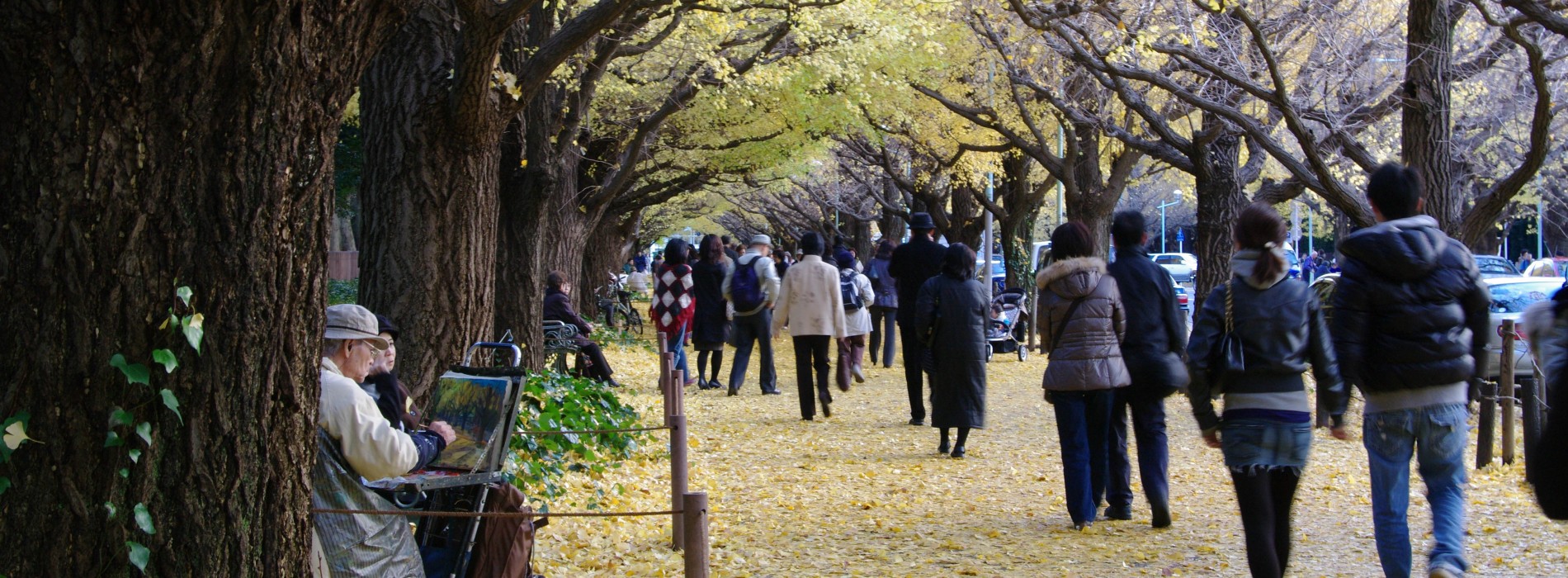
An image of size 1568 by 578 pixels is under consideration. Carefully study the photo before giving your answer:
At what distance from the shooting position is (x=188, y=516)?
3.39 meters

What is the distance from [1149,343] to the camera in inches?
276

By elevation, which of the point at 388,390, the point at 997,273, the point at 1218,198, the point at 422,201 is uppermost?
the point at 997,273

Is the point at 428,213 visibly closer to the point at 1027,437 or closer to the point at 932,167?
the point at 1027,437

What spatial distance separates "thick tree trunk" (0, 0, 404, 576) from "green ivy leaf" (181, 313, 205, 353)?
1.9 inches

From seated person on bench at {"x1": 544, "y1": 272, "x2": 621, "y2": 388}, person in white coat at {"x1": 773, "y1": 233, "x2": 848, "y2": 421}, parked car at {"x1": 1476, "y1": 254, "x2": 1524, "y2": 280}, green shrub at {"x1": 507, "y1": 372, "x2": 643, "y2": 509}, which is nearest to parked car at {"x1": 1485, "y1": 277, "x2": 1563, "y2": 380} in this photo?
person in white coat at {"x1": 773, "y1": 233, "x2": 848, "y2": 421}

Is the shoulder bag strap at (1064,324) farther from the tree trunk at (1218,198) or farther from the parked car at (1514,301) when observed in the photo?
the tree trunk at (1218,198)

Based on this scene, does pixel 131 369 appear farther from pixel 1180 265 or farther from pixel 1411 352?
pixel 1180 265

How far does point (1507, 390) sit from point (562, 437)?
19.8 feet

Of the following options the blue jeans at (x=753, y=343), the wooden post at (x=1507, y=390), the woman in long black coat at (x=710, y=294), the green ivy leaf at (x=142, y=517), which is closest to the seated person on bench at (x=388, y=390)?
the green ivy leaf at (x=142, y=517)

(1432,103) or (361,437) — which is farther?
(1432,103)

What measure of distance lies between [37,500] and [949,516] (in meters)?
5.39

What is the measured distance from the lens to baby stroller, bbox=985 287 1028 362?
1995 cm

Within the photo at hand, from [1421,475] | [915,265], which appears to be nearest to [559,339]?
[915,265]

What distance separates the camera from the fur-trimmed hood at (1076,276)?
7.10 m
